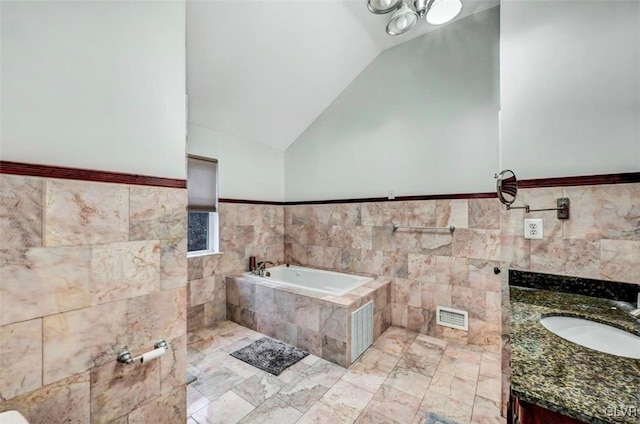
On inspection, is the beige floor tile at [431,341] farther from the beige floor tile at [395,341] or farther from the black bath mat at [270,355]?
the black bath mat at [270,355]

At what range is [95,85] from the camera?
3.64 ft

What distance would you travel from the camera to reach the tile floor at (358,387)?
1714 millimetres

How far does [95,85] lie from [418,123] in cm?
286

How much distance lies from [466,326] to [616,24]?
250cm

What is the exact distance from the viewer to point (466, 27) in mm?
2711

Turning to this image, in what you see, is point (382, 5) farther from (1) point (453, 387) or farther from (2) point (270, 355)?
(2) point (270, 355)

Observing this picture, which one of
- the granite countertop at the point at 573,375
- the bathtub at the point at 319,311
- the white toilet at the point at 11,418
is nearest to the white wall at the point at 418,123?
the bathtub at the point at 319,311

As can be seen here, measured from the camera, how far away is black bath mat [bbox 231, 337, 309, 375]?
2.25m

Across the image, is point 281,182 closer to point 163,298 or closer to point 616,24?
point 163,298

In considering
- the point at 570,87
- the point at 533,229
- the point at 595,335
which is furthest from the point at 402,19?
the point at 595,335

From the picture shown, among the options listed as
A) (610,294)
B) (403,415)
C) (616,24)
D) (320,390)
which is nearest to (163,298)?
(320,390)

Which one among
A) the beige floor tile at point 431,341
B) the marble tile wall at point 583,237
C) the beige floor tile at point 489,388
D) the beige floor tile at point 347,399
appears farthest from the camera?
the beige floor tile at point 431,341

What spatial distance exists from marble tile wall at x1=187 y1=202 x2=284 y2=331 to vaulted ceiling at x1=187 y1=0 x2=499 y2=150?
1095 millimetres

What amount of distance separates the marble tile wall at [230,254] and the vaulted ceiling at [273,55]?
43.1 inches
